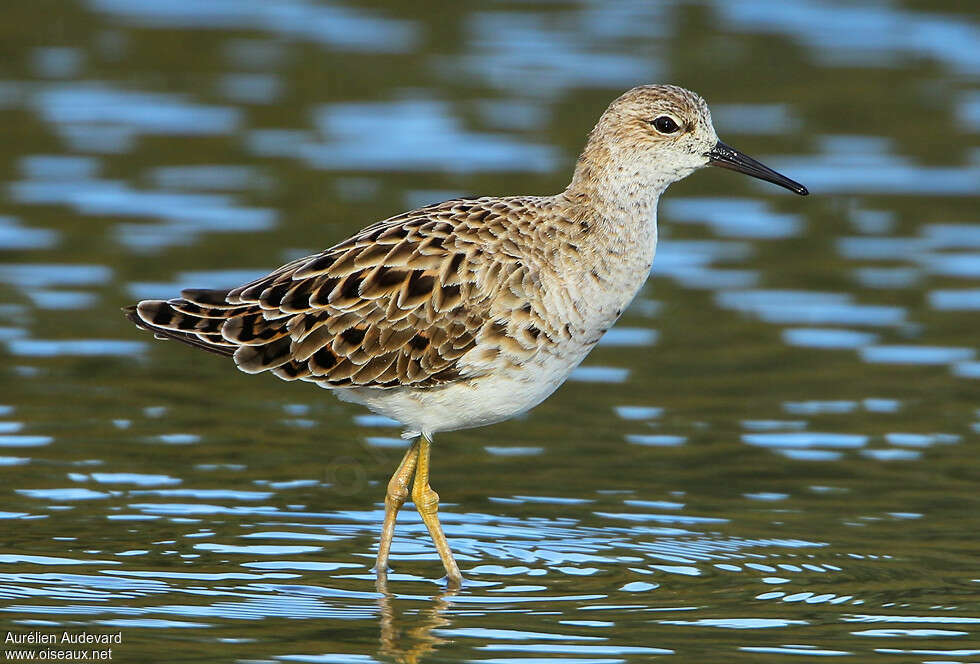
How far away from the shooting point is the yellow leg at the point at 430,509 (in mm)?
12168

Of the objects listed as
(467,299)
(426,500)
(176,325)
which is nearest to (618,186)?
(467,299)

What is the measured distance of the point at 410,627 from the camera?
11297 mm

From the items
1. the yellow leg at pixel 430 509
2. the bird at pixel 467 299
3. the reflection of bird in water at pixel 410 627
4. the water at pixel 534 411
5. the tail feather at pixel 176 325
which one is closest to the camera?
the reflection of bird in water at pixel 410 627

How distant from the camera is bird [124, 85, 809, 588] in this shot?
11883mm

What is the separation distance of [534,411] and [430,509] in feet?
11.8

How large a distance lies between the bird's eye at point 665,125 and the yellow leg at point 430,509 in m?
2.46

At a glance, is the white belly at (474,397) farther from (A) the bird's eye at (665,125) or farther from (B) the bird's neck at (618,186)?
(A) the bird's eye at (665,125)

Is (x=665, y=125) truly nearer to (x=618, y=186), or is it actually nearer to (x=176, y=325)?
(x=618, y=186)

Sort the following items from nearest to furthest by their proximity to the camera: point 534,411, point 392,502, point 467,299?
point 467,299 → point 392,502 → point 534,411

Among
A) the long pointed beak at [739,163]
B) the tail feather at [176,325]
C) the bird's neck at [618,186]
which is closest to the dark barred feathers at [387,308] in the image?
the tail feather at [176,325]

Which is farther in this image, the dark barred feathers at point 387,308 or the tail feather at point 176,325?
the tail feather at point 176,325

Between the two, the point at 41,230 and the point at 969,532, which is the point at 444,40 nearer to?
the point at 41,230

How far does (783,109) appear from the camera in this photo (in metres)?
26.3

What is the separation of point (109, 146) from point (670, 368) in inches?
371
